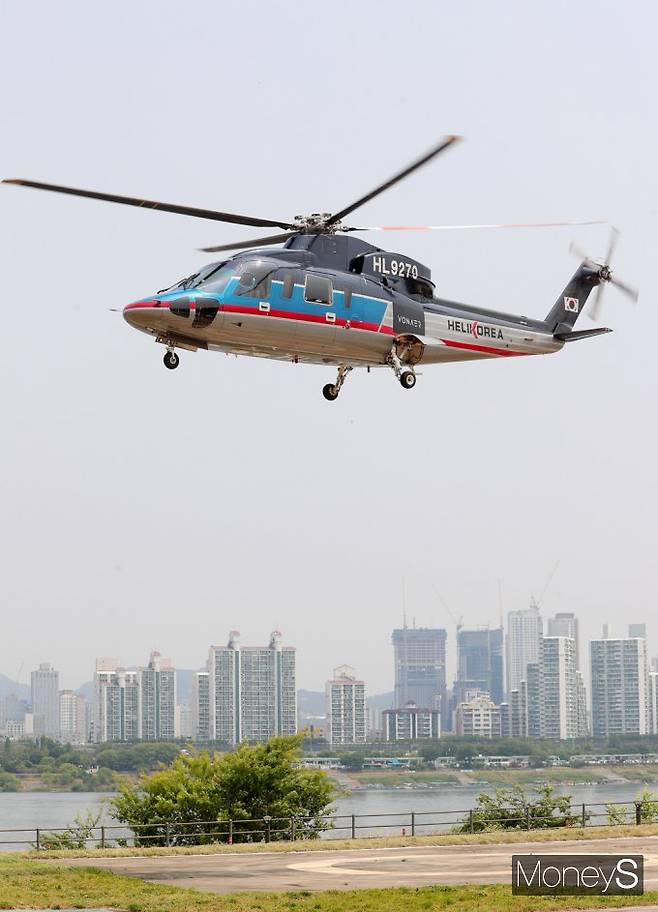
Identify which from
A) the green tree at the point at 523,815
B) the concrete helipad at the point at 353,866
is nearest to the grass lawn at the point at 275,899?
the concrete helipad at the point at 353,866

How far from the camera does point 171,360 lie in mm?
29125

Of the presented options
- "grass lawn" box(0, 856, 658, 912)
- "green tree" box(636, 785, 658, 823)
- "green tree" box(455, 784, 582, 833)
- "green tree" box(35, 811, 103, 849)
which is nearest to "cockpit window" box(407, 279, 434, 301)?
"grass lawn" box(0, 856, 658, 912)

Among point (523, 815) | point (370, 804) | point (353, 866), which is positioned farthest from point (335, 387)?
point (370, 804)

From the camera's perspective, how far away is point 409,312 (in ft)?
106

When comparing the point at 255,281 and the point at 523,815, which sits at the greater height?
the point at 255,281

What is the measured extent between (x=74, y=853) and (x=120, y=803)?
1037 cm

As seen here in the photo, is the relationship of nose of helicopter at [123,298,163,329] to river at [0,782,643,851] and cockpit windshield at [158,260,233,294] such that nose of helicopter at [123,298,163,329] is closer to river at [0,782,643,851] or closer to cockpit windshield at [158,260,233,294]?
cockpit windshield at [158,260,233,294]

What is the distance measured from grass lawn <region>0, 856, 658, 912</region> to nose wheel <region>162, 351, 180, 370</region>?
10303mm

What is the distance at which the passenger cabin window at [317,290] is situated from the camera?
3006 centimetres

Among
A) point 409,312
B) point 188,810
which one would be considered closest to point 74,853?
point 188,810

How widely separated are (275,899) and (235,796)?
65.3ft

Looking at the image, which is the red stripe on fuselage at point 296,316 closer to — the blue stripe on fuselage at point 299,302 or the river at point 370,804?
the blue stripe on fuselage at point 299,302

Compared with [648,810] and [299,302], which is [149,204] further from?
[648,810]

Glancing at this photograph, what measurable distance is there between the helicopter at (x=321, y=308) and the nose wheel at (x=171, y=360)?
29 mm
